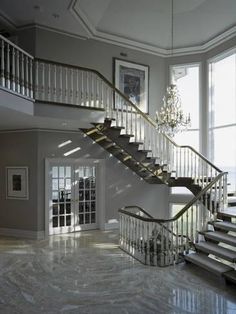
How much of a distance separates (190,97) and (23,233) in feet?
21.9

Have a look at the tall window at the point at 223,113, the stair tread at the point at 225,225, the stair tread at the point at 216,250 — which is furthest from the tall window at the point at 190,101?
the stair tread at the point at 216,250

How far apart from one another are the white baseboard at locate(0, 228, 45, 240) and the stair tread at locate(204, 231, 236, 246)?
439 cm

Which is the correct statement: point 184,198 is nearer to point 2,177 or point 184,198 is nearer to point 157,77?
point 157,77

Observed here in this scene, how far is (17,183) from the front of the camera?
868 cm

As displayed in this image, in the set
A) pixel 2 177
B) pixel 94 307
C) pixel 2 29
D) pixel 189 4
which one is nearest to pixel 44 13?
pixel 2 29

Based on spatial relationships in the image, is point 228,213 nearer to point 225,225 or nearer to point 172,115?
point 225,225

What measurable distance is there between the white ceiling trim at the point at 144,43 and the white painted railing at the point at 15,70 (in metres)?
2.22

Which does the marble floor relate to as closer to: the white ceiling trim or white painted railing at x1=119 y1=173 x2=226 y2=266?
white painted railing at x1=119 y1=173 x2=226 y2=266

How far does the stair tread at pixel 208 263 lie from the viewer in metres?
5.25

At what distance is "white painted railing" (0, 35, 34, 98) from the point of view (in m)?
5.72

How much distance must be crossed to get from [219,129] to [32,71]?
18.9 feet

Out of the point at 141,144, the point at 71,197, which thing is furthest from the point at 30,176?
the point at 141,144

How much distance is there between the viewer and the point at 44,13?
763 centimetres

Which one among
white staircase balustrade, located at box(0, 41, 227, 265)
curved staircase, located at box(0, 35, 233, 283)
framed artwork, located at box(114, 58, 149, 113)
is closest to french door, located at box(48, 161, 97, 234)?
curved staircase, located at box(0, 35, 233, 283)
